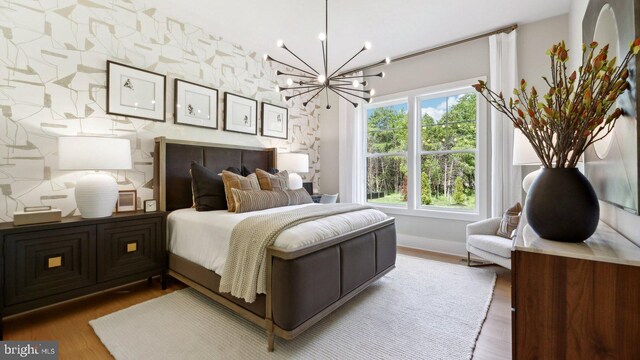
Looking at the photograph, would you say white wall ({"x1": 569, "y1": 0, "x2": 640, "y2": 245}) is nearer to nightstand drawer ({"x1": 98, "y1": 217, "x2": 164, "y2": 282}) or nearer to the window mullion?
the window mullion

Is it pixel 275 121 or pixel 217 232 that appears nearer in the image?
pixel 217 232

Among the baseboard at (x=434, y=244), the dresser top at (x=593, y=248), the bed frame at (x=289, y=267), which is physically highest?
the dresser top at (x=593, y=248)

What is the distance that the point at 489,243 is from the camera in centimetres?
281

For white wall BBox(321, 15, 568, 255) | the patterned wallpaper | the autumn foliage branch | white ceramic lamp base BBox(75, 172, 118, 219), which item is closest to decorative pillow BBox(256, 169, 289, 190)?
the patterned wallpaper

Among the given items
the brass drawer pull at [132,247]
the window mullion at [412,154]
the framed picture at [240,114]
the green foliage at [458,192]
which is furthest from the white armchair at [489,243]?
the brass drawer pull at [132,247]

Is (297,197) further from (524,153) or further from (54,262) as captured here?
(524,153)

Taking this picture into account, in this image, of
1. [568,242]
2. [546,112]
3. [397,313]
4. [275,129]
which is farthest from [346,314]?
[275,129]

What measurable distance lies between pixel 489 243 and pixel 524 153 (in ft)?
3.28

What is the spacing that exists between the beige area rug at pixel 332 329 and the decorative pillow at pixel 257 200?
88 centimetres

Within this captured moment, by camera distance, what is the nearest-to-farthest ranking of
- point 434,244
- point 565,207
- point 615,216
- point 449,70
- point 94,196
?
1. point 565,207
2. point 615,216
3. point 94,196
4. point 449,70
5. point 434,244

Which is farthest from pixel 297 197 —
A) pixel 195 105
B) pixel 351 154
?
pixel 351 154

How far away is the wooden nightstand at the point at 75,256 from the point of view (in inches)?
72.5

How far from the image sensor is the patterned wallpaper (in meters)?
2.15
